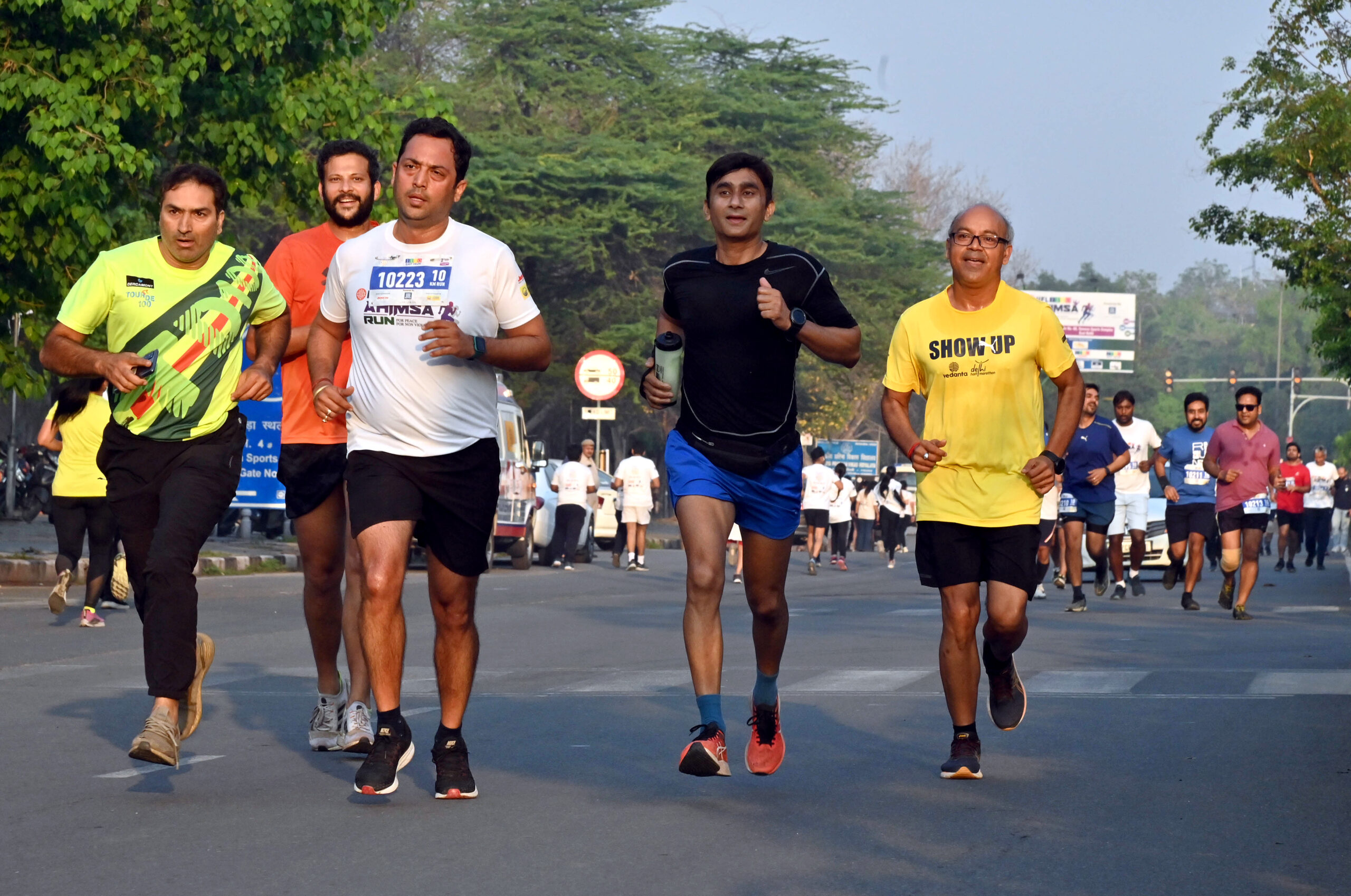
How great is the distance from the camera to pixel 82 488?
1390 centimetres

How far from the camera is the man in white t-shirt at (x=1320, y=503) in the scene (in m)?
30.9

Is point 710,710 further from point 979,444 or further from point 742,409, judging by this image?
point 979,444

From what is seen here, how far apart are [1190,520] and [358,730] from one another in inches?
489

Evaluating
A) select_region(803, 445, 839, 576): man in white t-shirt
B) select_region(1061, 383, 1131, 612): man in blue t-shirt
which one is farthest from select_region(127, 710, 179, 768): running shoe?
select_region(803, 445, 839, 576): man in white t-shirt

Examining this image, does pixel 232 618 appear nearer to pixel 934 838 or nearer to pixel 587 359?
pixel 934 838

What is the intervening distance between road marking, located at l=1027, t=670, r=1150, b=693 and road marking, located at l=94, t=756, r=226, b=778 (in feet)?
14.2

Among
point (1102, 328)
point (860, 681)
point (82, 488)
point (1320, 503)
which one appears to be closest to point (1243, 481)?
point (860, 681)

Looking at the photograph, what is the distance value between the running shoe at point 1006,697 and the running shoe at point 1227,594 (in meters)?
9.98

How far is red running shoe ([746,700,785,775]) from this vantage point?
6465 millimetres

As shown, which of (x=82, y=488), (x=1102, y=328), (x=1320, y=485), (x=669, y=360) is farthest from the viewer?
(x=1102, y=328)

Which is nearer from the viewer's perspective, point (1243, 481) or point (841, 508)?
point (1243, 481)

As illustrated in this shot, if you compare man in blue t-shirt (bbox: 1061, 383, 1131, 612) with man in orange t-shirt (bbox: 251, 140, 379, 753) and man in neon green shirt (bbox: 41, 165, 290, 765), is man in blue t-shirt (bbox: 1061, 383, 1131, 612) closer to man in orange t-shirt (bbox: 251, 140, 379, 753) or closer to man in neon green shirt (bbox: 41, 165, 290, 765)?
man in orange t-shirt (bbox: 251, 140, 379, 753)

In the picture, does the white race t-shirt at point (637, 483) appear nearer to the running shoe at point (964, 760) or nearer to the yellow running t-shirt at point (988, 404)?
the yellow running t-shirt at point (988, 404)

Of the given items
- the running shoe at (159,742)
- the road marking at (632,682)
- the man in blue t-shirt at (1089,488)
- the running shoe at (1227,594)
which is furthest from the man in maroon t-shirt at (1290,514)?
the running shoe at (159,742)
